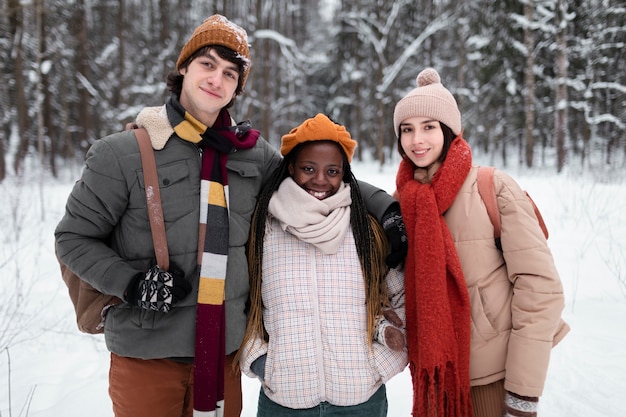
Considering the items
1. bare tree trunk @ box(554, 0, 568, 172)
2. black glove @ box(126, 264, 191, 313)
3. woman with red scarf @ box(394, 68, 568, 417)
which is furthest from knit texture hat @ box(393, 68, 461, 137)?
bare tree trunk @ box(554, 0, 568, 172)

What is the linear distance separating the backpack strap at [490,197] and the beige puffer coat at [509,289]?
0.02 meters

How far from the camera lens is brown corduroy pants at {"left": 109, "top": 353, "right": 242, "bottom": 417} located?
5.52 feet

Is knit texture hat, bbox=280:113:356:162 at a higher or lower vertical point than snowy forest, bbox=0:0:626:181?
lower

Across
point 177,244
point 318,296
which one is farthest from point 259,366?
point 177,244

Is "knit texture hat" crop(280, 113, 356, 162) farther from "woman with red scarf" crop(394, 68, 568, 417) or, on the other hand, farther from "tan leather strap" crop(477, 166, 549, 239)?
"tan leather strap" crop(477, 166, 549, 239)

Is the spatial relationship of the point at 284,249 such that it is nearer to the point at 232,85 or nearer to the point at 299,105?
the point at 232,85

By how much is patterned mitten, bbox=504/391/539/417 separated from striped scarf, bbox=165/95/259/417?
1.30 metres

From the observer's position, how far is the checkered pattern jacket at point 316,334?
1.73 m

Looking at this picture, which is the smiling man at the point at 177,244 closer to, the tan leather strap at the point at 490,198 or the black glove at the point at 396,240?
the black glove at the point at 396,240

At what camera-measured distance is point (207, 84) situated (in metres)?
1.78

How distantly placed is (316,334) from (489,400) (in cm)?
92

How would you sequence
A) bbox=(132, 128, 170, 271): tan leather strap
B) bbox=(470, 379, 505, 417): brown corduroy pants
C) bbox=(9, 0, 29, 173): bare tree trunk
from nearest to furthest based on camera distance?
1. bbox=(132, 128, 170, 271): tan leather strap
2. bbox=(470, 379, 505, 417): brown corduroy pants
3. bbox=(9, 0, 29, 173): bare tree trunk

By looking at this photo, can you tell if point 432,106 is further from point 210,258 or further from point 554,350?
point 554,350

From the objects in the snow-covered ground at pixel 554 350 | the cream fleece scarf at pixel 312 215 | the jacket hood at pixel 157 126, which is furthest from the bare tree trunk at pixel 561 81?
the jacket hood at pixel 157 126
